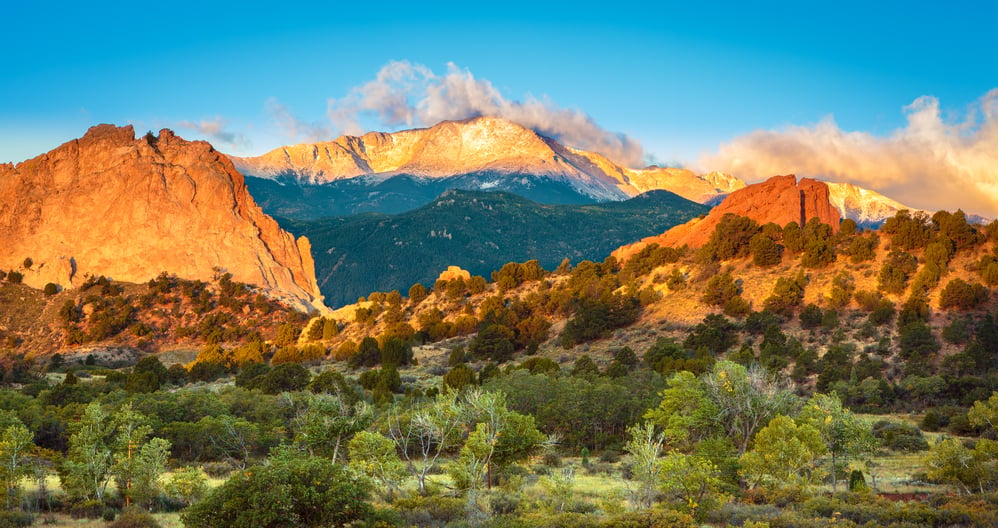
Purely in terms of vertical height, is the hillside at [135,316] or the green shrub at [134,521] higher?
the hillside at [135,316]

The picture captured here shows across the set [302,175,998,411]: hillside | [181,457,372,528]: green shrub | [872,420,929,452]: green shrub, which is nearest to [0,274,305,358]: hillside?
[302,175,998,411]: hillside

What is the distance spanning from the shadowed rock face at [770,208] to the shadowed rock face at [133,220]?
5828 centimetres

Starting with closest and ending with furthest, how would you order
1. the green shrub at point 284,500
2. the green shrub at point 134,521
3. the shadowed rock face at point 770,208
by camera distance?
the green shrub at point 284,500
the green shrub at point 134,521
the shadowed rock face at point 770,208

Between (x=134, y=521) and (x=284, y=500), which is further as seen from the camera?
(x=134, y=521)

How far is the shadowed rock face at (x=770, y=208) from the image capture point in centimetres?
9207

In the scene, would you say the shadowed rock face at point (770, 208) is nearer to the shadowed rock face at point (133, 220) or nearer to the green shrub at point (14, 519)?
the shadowed rock face at point (133, 220)

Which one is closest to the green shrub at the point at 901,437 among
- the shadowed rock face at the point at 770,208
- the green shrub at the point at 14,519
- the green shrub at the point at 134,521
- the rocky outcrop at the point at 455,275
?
the green shrub at the point at 134,521

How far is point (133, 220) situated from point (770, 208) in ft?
309

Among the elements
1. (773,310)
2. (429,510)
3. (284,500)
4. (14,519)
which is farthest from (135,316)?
(284,500)

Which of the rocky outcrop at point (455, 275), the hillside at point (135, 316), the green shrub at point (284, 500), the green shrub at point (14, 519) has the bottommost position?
the green shrub at point (14, 519)

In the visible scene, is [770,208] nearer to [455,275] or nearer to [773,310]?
[773,310]

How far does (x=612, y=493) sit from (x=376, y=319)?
71923mm

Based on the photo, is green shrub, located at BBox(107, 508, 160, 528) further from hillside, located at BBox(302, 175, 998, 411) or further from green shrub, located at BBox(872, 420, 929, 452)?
hillside, located at BBox(302, 175, 998, 411)

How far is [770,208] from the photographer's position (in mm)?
93375
